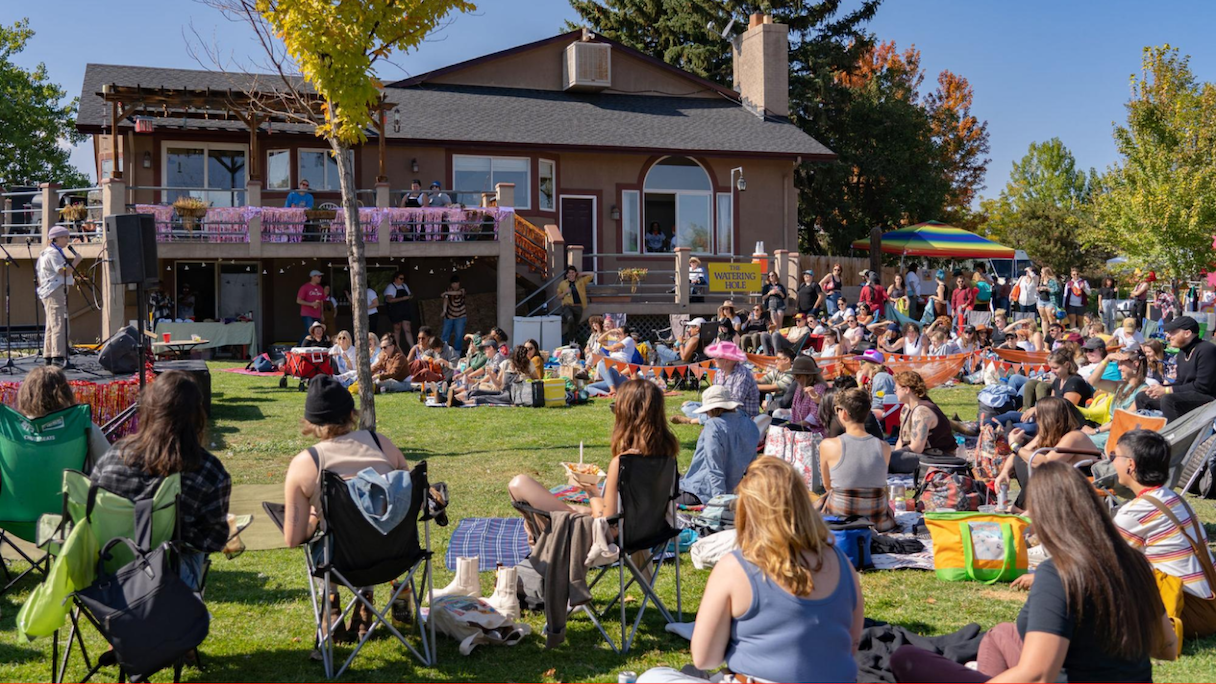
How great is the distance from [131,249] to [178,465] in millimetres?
5415

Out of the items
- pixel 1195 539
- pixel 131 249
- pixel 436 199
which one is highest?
pixel 436 199

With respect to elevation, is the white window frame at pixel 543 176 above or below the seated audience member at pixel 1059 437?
above

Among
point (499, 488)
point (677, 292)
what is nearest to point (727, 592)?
point (499, 488)

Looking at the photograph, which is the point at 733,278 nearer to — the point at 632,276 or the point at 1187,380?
Result: the point at 632,276

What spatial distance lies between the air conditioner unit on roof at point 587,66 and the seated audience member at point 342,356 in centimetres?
1362

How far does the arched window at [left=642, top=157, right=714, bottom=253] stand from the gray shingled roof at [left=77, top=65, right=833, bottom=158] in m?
0.89

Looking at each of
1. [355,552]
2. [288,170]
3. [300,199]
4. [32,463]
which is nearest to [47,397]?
[32,463]

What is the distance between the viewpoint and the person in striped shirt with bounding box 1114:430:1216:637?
A: 5.35m

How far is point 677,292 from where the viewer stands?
938 inches

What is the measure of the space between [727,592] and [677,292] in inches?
796

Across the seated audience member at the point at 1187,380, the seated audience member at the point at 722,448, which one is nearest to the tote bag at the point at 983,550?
the seated audience member at the point at 722,448

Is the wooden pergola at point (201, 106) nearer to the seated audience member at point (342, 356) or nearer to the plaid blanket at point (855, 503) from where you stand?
the seated audience member at point (342, 356)

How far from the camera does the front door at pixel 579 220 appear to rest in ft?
88.4

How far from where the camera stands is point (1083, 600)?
3533 mm
